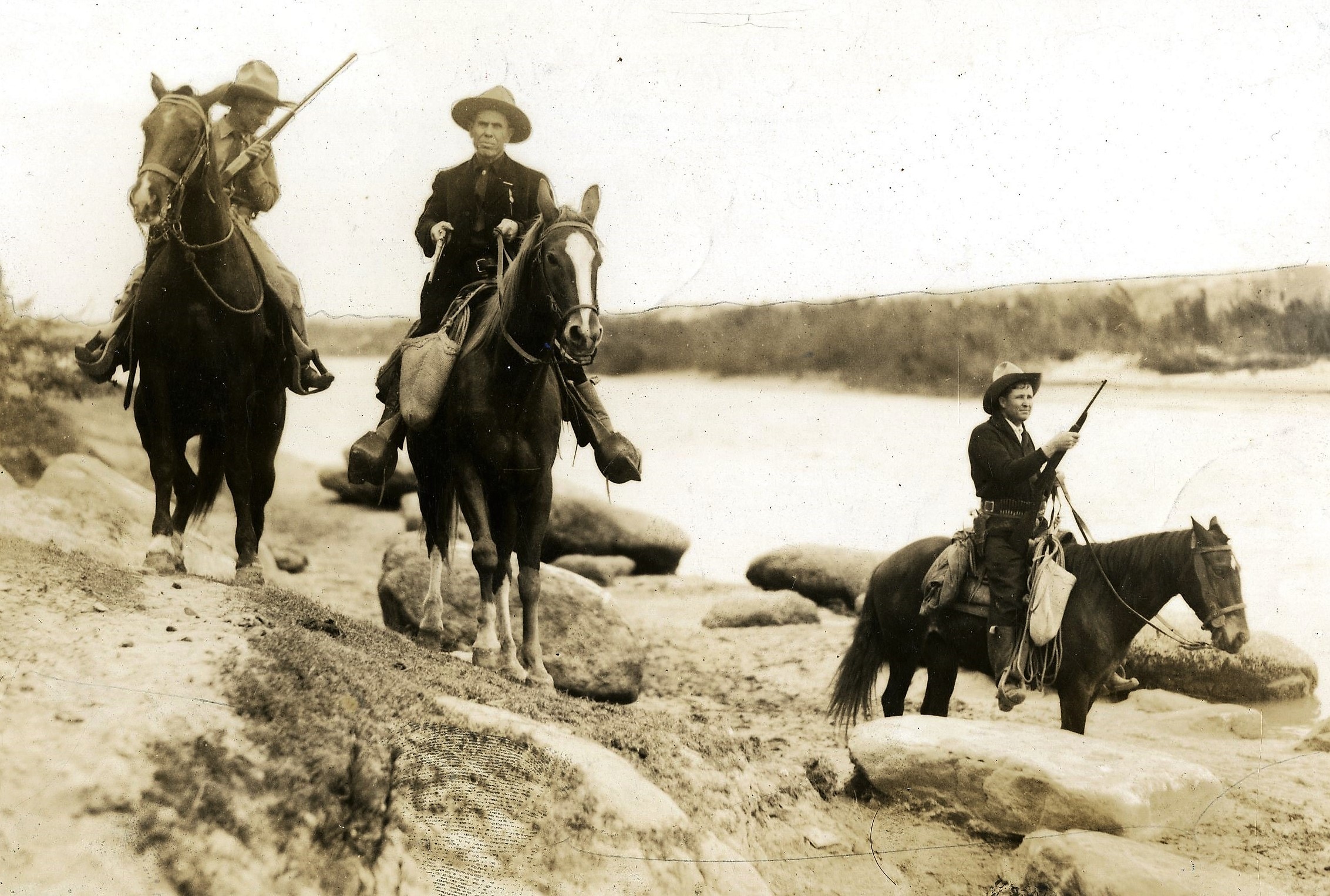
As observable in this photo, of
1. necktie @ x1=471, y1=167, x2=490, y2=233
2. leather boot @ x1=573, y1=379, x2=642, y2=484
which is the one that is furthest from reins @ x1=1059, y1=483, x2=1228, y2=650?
necktie @ x1=471, y1=167, x2=490, y2=233

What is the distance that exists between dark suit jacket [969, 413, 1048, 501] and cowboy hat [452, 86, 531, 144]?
11.0 feet

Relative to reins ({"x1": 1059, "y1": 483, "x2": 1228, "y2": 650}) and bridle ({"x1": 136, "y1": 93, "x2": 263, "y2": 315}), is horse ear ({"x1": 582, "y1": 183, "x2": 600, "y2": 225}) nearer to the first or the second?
bridle ({"x1": 136, "y1": 93, "x2": 263, "y2": 315})

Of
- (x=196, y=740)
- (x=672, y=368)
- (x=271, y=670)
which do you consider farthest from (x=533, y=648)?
(x=672, y=368)

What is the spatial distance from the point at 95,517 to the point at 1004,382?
6.20m

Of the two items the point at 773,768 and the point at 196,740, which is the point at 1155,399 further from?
the point at 196,740

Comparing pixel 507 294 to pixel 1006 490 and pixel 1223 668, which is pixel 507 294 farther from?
pixel 1223 668

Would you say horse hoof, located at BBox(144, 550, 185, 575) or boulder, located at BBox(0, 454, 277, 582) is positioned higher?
horse hoof, located at BBox(144, 550, 185, 575)

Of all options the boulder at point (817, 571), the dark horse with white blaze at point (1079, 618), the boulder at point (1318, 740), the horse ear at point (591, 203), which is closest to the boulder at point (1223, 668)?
the boulder at point (1318, 740)

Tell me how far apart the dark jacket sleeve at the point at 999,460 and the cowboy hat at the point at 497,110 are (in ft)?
11.1

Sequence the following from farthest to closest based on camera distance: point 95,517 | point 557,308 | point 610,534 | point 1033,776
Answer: point 610,534
point 95,517
point 557,308
point 1033,776

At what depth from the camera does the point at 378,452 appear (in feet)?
23.6

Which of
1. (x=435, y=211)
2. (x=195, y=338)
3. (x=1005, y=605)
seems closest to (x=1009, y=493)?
(x=1005, y=605)

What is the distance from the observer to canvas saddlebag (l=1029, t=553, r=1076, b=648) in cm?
679

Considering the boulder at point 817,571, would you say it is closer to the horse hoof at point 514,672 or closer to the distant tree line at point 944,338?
the distant tree line at point 944,338
